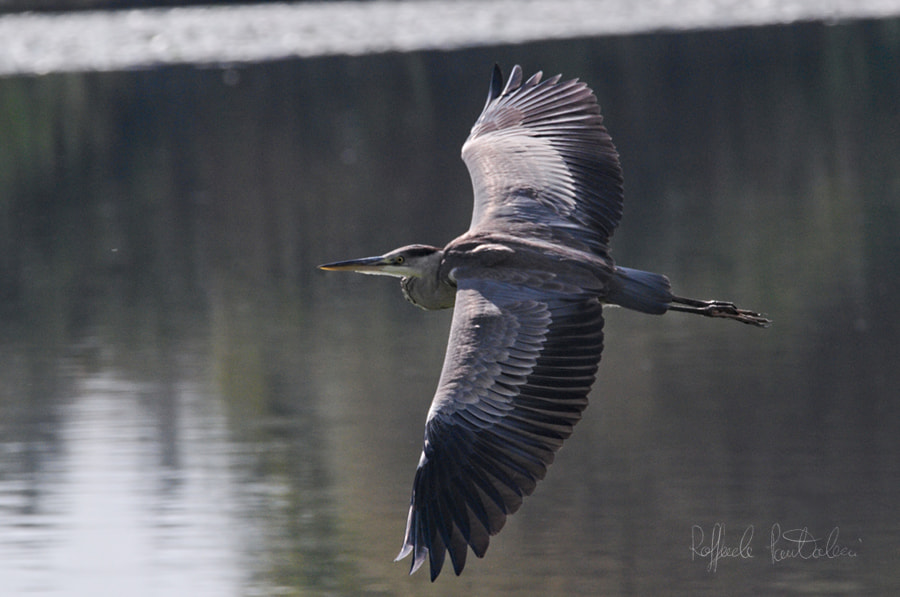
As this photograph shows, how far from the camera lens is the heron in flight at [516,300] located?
6.02 metres

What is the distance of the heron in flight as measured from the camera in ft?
19.8

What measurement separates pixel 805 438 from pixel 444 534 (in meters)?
4.96

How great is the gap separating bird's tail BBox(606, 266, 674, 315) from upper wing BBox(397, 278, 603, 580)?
0.17 metres

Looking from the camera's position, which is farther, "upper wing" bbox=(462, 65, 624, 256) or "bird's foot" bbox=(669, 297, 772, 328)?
"bird's foot" bbox=(669, 297, 772, 328)

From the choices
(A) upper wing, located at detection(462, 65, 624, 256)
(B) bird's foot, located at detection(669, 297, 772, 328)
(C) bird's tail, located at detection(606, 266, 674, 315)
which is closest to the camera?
(C) bird's tail, located at detection(606, 266, 674, 315)

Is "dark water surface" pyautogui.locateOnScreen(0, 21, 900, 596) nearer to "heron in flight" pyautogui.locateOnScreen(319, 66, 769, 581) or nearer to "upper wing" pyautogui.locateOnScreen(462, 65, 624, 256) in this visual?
"heron in flight" pyautogui.locateOnScreen(319, 66, 769, 581)

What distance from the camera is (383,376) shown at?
12.2 m

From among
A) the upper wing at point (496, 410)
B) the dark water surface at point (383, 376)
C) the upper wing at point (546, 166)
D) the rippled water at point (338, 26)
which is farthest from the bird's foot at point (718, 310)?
the rippled water at point (338, 26)

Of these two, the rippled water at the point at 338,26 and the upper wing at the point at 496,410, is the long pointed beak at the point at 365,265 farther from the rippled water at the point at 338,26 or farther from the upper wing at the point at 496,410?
the rippled water at the point at 338,26

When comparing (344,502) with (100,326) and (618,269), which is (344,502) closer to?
(618,269)

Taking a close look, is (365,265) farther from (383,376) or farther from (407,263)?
(383,376)

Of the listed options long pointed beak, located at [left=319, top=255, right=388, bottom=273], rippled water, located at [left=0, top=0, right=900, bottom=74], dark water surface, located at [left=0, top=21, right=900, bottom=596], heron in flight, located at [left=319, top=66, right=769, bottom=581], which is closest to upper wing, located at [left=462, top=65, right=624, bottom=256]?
heron in flight, located at [left=319, top=66, right=769, bottom=581]

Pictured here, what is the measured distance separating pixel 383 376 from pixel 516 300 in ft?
18.7

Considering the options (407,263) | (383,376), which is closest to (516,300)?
(407,263)
